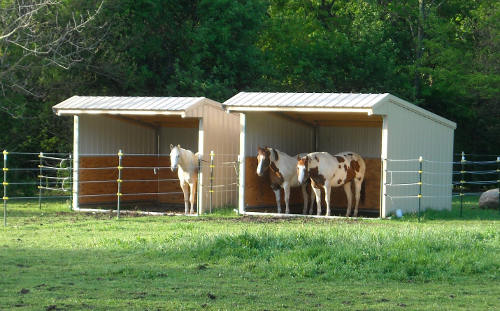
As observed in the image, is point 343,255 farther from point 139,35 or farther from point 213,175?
point 139,35

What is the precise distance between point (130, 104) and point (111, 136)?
8.04 feet

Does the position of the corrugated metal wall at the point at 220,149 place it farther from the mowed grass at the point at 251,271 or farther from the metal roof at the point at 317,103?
the mowed grass at the point at 251,271

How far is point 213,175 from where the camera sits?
64.5 ft

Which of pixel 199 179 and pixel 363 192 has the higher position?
pixel 199 179

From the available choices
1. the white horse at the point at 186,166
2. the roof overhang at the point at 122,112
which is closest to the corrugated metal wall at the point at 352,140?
the white horse at the point at 186,166

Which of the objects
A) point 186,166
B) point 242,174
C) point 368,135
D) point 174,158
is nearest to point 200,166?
point 186,166

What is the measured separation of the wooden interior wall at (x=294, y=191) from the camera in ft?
65.3

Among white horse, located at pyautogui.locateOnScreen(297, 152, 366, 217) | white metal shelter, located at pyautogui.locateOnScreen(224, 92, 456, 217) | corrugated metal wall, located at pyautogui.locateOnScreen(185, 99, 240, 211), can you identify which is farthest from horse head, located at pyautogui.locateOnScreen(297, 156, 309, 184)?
corrugated metal wall, located at pyautogui.locateOnScreen(185, 99, 240, 211)

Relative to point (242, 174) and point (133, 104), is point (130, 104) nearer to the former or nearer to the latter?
point (133, 104)

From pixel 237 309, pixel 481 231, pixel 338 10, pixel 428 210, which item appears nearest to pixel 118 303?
pixel 237 309

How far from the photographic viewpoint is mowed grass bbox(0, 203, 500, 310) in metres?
8.48

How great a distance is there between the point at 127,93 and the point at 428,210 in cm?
1239

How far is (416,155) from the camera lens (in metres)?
19.2

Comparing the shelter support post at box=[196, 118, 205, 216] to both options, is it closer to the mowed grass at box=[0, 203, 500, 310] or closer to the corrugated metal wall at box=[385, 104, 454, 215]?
the corrugated metal wall at box=[385, 104, 454, 215]
